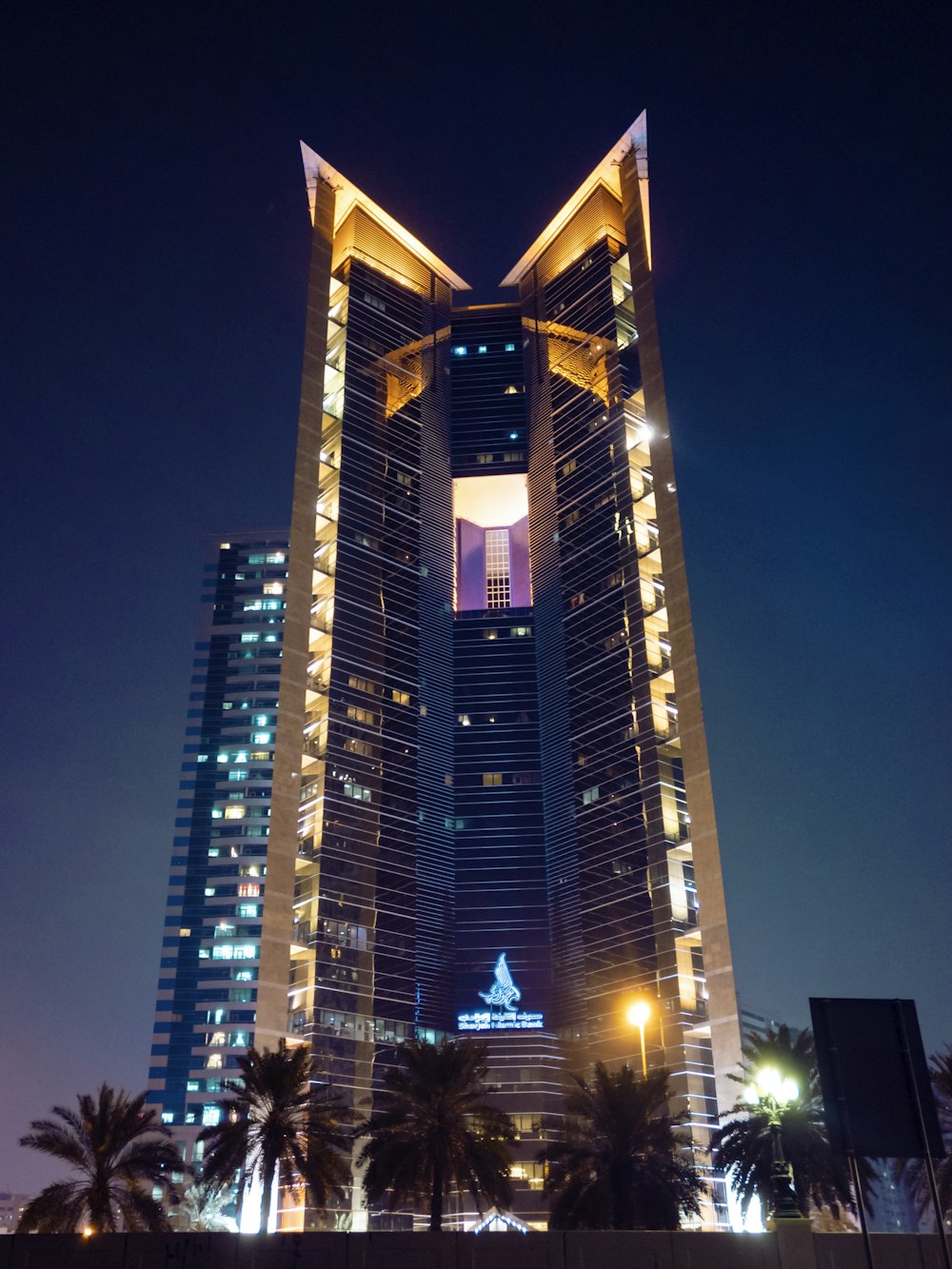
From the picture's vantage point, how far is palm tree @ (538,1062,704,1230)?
152ft

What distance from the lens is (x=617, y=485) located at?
10069 cm

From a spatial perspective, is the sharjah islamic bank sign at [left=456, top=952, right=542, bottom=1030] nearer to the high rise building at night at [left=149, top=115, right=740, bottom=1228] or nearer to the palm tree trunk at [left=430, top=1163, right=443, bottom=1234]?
the high rise building at night at [left=149, top=115, right=740, bottom=1228]

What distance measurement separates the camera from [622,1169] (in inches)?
1854

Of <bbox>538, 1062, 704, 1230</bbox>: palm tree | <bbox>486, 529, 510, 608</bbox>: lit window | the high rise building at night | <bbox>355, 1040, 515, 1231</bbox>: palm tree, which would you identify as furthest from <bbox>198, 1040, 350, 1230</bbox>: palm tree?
<bbox>486, 529, 510, 608</bbox>: lit window

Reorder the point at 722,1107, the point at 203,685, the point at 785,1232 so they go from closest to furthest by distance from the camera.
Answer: the point at 785,1232, the point at 722,1107, the point at 203,685

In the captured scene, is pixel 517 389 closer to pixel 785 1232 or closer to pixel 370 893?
pixel 370 893

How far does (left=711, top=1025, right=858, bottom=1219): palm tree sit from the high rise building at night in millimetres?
23026

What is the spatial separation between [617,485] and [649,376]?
11105 mm

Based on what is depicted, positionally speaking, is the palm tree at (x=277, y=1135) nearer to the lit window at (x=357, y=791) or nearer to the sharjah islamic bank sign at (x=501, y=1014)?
the sharjah islamic bank sign at (x=501, y=1014)

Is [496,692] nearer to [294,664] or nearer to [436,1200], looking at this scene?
[294,664]

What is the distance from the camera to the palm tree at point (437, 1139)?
4553 cm

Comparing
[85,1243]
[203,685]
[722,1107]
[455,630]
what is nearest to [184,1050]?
[203,685]

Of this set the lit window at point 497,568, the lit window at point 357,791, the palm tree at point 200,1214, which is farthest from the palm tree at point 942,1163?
the lit window at point 497,568

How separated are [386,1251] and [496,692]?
7449cm
